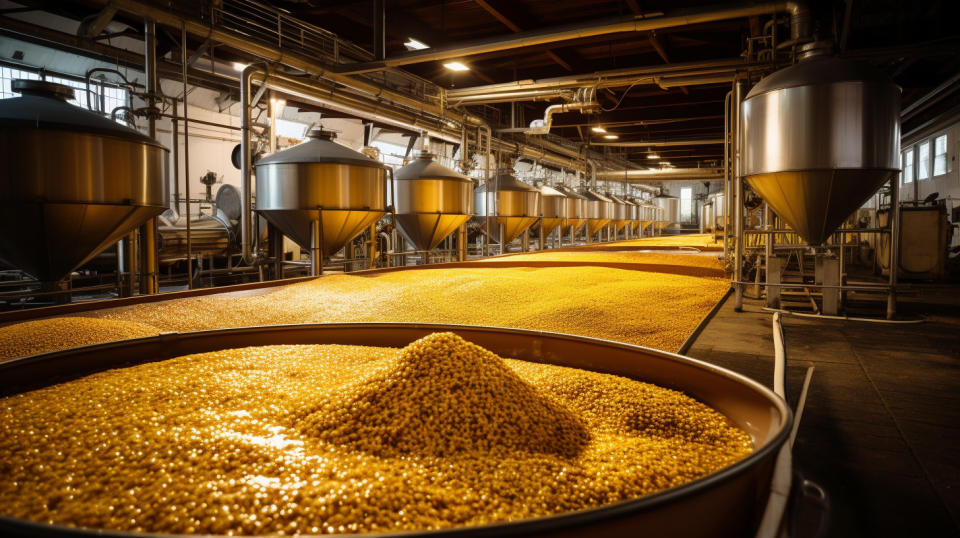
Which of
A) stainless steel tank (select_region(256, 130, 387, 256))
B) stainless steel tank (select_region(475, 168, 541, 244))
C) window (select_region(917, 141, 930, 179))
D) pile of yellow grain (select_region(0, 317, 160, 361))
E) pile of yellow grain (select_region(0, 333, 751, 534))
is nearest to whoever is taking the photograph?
pile of yellow grain (select_region(0, 333, 751, 534))

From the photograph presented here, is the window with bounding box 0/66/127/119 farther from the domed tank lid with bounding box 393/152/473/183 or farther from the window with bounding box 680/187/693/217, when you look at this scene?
the window with bounding box 680/187/693/217

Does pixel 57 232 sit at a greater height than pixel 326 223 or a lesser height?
lesser

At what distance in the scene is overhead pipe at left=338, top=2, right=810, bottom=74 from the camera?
399 centimetres

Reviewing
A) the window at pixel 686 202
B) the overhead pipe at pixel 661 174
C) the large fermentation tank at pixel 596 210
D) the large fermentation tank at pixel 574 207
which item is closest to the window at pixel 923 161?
the overhead pipe at pixel 661 174

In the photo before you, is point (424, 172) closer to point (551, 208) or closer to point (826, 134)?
point (826, 134)

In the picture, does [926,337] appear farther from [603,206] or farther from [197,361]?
[603,206]

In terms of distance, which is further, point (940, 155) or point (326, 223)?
point (940, 155)

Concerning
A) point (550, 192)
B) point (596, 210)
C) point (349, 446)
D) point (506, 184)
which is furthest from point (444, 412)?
point (596, 210)

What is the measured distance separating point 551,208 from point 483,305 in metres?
8.61

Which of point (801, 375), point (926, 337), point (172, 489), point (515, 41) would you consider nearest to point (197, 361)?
point (172, 489)

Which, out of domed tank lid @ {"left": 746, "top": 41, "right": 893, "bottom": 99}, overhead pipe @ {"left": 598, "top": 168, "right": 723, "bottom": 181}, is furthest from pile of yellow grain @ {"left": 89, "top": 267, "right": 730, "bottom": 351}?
overhead pipe @ {"left": 598, "top": 168, "right": 723, "bottom": 181}

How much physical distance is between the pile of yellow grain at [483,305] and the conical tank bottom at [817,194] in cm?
75

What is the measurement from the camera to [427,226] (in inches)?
276

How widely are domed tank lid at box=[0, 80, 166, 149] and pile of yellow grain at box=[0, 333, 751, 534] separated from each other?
2689mm
